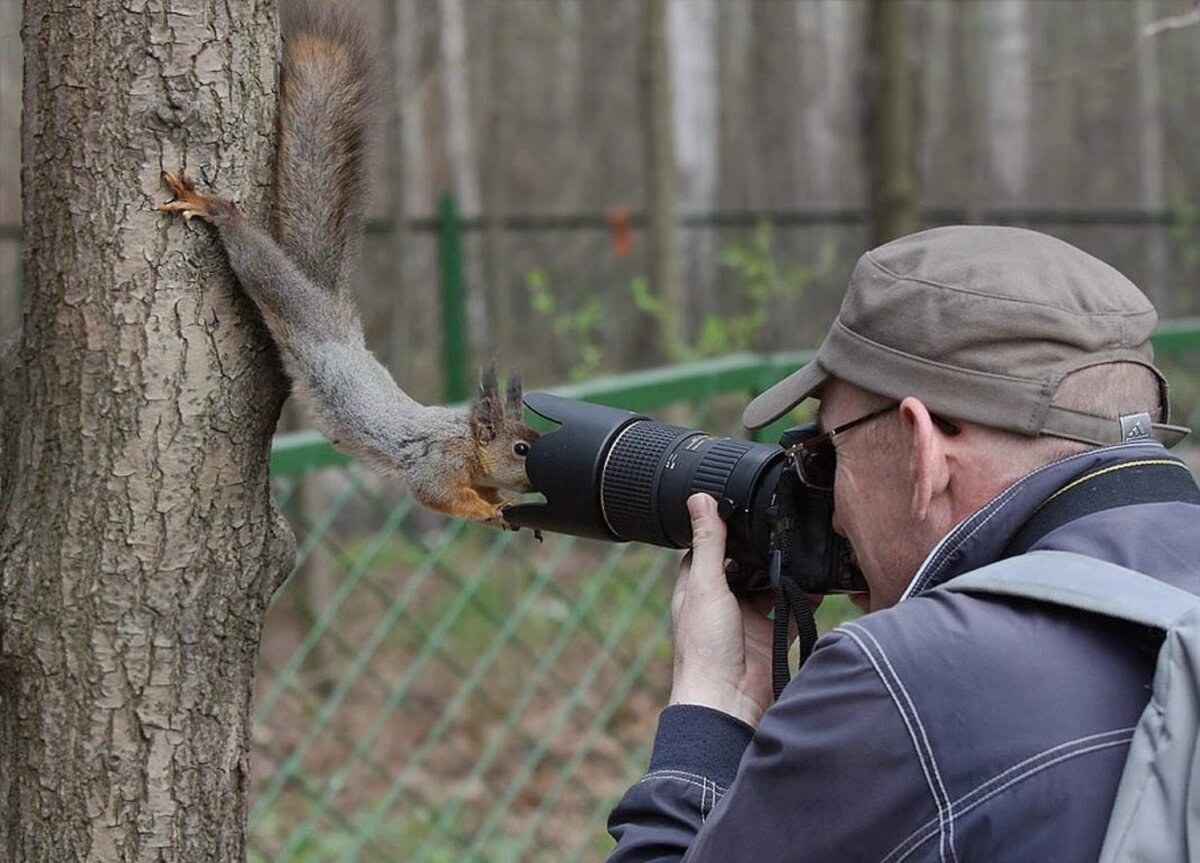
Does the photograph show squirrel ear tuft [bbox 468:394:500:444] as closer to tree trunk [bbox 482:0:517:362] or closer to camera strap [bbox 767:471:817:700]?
camera strap [bbox 767:471:817:700]

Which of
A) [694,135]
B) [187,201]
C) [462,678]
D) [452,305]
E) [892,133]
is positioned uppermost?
[694,135]

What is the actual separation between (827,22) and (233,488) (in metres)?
12.3

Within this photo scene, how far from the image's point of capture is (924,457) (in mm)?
1236

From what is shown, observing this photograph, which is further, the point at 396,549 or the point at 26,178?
the point at 396,549

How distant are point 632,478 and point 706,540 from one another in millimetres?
135

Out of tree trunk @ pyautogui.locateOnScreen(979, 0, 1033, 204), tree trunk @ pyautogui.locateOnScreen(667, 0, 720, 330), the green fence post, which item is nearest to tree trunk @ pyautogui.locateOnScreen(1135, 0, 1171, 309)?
tree trunk @ pyautogui.locateOnScreen(979, 0, 1033, 204)

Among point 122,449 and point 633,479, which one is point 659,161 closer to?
point 633,479

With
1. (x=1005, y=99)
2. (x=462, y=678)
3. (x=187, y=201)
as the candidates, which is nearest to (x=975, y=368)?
(x=187, y=201)

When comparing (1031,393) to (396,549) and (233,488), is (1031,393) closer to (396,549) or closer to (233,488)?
(233,488)

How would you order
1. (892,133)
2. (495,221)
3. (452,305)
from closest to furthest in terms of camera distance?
(892,133) < (452,305) < (495,221)

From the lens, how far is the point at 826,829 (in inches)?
44.1

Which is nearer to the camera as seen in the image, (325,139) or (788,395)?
(788,395)

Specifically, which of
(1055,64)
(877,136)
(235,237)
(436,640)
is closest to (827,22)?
(1055,64)

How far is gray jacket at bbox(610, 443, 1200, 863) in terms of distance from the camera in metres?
1.08
